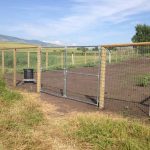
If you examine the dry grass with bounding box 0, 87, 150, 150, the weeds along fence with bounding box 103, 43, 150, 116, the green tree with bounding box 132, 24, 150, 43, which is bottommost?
the dry grass with bounding box 0, 87, 150, 150

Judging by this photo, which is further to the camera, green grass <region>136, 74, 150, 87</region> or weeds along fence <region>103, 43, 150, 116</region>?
green grass <region>136, 74, 150, 87</region>

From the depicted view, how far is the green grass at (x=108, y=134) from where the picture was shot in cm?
630

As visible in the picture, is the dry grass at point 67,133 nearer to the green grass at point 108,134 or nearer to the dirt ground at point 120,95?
the green grass at point 108,134

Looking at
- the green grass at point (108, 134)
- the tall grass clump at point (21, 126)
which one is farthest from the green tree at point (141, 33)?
the green grass at point (108, 134)

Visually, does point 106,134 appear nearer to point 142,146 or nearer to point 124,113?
point 142,146

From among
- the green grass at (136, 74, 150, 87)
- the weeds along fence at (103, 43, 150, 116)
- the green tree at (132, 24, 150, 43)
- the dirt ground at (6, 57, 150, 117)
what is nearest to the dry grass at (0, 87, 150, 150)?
the dirt ground at (6, 57, 150, 117)

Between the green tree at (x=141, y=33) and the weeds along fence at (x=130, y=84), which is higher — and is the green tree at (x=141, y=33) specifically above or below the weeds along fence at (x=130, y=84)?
above

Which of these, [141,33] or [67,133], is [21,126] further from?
[141,33]

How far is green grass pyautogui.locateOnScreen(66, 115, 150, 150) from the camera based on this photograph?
20.7ft

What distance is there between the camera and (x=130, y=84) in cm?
1557

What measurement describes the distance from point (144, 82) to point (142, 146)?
902 cm

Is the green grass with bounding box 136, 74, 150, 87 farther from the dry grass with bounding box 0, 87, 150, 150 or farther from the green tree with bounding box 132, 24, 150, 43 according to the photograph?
the green tree with bounding box 132, 24, 150, 43

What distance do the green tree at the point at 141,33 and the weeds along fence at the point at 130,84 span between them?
168 ft

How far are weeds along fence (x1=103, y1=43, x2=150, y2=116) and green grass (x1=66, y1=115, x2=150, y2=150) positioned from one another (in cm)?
215
